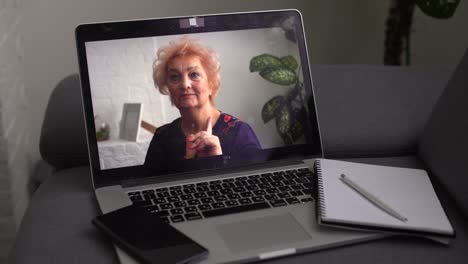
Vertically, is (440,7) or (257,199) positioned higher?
(440,7)

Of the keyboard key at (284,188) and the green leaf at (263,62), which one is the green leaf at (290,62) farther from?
the keyboard key at (284,188)

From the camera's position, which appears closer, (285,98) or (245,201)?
(245,201)

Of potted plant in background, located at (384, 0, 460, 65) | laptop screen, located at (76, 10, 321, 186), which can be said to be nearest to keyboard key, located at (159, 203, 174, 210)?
laptop screen, located at (76, 10, 321, 186)

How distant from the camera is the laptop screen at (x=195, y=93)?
0.92 metres

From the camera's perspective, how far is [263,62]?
1002 mm

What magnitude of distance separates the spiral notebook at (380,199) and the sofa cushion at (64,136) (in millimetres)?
421

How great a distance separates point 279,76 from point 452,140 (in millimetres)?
295

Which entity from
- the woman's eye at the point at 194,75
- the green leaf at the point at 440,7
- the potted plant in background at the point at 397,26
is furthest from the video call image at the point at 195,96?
the potted plant in background at the point at 397,26

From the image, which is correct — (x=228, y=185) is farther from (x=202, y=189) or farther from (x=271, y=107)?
(x=271, y=107)

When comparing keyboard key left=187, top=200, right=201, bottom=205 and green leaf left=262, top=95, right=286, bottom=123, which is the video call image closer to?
green leaf left=262, top=95, right=286, bottom=123

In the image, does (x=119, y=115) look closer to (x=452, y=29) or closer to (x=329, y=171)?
(x=329, y=171)

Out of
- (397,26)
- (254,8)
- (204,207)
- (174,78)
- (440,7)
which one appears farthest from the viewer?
(254,8)

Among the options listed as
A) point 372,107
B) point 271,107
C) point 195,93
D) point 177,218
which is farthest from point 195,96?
point 372,107

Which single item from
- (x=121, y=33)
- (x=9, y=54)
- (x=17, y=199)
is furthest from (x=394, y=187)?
(x=9, y=54)
